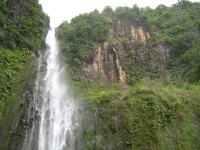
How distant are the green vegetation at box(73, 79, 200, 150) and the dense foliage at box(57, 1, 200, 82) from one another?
4.46 metres

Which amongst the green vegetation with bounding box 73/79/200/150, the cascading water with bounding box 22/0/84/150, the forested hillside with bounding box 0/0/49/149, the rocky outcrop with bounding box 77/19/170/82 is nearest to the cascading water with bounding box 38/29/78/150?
the cascading water with bounding box 22/0/84/150

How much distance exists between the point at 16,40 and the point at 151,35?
12850 mm

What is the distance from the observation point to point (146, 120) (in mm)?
17500

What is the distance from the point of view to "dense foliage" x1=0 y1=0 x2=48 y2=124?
19.6 m

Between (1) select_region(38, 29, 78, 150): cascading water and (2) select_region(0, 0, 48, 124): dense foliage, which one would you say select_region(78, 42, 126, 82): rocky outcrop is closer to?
(1) select_region(38, 29, 78, 150): cascading water

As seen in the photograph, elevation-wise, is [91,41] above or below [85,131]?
above

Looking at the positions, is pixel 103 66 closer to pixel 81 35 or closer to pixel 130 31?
pixel 81 35

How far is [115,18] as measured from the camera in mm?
32125

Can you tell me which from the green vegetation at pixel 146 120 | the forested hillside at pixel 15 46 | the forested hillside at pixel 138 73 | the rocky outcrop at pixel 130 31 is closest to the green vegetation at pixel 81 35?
the forested hillside at pixel 138 73

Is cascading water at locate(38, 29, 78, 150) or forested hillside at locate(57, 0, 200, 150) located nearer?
forested hillside at locate(57, 0, 200, 150)

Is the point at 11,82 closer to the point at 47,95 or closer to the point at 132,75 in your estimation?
the point at 47,95

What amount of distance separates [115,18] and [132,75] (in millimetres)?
9892

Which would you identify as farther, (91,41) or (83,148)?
(91,41)

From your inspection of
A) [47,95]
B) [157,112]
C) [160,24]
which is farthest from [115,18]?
[157,112]
